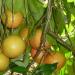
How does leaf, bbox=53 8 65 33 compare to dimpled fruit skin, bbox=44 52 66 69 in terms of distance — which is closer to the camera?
dimpled fruit skin, bbox=44 52 66 69

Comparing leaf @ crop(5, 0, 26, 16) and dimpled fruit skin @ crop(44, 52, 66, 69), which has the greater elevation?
leaf @ crop(5, 0, 26, 16)

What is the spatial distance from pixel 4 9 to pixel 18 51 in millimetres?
216

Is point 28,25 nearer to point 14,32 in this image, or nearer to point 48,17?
point 14,32

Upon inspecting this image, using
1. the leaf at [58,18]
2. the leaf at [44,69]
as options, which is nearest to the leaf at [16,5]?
the leaf at [58,18]

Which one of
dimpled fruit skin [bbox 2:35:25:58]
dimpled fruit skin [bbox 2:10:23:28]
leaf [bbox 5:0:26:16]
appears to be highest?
leaf [bbox 5:0:26:16]

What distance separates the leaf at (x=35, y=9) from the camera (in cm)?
129

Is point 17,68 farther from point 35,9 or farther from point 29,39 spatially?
point 35,9

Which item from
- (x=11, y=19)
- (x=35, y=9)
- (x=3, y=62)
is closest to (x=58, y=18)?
(x=35, y=9)

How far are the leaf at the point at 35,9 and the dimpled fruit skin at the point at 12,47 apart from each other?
0.21 metres

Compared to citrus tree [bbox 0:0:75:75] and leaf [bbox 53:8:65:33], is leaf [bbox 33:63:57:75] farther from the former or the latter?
leaf [bbox 53:8:65:33]

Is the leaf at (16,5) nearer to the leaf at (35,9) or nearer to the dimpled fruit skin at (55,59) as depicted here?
the leaf at (35,9)

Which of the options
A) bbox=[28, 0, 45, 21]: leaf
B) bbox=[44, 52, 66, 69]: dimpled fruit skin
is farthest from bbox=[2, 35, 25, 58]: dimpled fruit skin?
bbox=[28, 0, 45, 21]: leaf

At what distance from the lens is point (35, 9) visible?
4.28ft

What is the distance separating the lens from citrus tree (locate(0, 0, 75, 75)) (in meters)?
1.09
